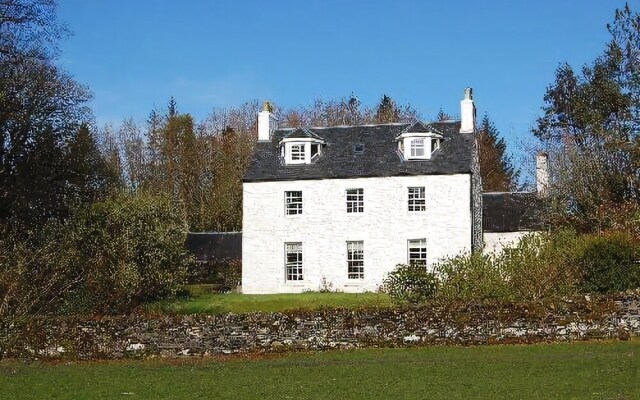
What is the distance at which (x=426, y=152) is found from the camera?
40.2 metres

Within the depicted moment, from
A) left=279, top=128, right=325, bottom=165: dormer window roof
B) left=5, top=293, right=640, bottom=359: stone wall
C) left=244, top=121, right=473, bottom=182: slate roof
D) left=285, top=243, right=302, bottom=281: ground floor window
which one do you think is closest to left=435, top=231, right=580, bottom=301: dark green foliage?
left=5, top=293, right=640, bottom=359: stone wall

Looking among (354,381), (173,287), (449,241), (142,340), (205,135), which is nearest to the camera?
(354,381)

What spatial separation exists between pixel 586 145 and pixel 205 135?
3275 centimetres

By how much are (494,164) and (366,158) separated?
96.0 ft

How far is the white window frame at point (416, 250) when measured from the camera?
39.0 metres

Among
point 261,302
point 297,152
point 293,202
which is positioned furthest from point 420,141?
point 261,302

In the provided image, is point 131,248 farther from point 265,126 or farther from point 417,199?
point 417,199

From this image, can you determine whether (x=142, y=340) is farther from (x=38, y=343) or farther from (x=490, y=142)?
(x=490, y=142)

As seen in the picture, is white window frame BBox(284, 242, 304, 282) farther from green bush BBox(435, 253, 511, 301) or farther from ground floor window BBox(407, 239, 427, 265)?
green bush BBox(435, 253, 511, 301)

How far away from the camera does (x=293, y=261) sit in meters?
40.3

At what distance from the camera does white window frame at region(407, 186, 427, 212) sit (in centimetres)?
3931

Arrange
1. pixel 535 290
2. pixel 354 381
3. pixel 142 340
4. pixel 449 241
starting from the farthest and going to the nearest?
pixel 449 241 < pixel 535 290 < pixel 142 340 < pixel 354 381

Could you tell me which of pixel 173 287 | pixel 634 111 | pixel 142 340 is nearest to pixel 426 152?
pixel 634 111

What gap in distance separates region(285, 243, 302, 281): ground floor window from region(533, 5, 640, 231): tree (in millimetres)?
12860
